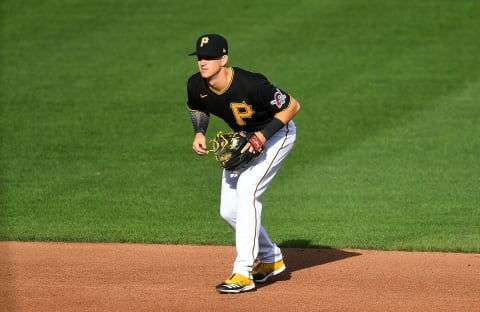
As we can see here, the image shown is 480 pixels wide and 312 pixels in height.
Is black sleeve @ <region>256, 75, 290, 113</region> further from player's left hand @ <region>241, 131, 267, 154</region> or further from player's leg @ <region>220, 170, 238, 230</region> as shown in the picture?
player's leg @ <region>220, 170, 238, 230</region>

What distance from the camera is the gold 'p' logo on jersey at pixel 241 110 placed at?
739cm

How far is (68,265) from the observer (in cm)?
825

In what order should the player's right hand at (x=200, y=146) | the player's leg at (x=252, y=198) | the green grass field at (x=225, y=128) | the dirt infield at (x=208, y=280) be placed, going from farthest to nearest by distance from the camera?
the green grass field at (x=225, y=128) < the player's right hand at (x=200, y=146) < the player's leg at (x=252, y=198) < the dirt infield at (x=208, y=280)

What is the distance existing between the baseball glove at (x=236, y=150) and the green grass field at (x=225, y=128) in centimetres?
198

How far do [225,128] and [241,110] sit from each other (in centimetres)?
625

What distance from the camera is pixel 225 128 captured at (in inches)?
538

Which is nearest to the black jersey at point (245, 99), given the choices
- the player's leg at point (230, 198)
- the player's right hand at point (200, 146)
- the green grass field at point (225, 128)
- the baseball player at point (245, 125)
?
the baseball player at point (245, 125)

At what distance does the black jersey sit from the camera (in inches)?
288

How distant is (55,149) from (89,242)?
150 inches

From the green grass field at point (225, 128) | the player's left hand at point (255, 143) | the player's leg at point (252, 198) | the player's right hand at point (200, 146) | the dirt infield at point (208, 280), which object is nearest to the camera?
the dirt infield at point (208, 280)

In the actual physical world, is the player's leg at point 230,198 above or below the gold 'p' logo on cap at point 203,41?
below

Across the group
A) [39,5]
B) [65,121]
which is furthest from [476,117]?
[39,5]

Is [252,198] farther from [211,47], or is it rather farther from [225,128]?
[225,128]

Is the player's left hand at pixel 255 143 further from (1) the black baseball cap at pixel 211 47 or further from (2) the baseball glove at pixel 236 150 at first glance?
(1) the black baseball cap at pixel 211 47
